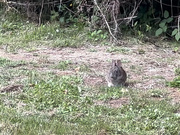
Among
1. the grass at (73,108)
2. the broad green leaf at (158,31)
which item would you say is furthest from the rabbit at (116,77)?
the broad green leaf at (158,31)

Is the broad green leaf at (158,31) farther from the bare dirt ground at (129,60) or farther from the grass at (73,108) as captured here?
the grass at (73,108)

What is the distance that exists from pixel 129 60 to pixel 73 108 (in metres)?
3.29

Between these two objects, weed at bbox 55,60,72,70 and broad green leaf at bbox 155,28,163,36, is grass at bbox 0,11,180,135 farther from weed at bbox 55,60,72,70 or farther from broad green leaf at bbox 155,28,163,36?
broad green leaf at bbox 155,28,163,36

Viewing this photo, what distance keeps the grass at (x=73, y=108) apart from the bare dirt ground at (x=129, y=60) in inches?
11.7

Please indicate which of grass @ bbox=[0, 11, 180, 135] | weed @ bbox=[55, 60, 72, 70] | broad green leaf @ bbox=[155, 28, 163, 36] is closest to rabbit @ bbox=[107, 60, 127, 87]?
grass @ bbox=[0, 11, 180, 135]

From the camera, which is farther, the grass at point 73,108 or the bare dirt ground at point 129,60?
the bare dirt ground at point 129,60

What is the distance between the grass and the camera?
4.55 metres

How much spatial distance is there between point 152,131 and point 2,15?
776 centimetres

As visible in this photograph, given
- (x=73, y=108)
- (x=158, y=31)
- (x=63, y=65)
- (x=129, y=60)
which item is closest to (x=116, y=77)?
(x=73, y=108)

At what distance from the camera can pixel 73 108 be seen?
17.1ft

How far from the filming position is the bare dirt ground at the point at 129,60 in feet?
21.9

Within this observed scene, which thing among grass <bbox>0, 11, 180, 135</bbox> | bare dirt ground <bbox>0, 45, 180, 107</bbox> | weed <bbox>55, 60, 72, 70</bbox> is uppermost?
grass <bbox>0, 11, 180, 135</bbox>

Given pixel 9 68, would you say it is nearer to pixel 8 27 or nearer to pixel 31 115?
pixel 31 115

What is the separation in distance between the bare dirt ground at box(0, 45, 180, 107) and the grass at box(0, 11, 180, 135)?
297 mm
